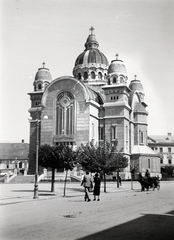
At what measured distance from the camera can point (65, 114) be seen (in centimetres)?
5869

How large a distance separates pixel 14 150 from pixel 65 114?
36.0m

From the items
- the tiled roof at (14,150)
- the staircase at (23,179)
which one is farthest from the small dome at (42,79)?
the tiled roof at (14,150)

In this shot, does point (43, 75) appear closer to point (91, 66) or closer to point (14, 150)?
point (91, 66)

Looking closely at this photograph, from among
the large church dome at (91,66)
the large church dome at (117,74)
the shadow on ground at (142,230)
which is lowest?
the shadow on ground at (142,230)

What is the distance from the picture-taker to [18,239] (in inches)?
359

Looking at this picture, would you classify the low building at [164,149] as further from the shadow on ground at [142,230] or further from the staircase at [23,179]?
the shadow on ground at [142,230]

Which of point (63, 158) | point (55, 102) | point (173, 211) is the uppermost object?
point (55, 102)

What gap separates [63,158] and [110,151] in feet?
17.4

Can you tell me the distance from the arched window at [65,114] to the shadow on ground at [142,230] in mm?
45933

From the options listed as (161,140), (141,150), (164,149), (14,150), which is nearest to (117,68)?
(141,150)

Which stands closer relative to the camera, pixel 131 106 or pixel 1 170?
pixel 131 106

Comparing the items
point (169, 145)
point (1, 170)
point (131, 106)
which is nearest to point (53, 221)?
point (131, 106)

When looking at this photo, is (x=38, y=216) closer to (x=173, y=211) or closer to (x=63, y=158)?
(x=173, y=211)

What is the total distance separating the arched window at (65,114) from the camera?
58281mm
